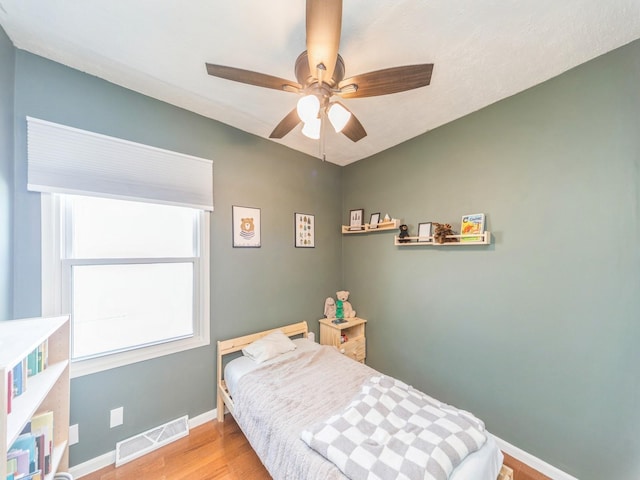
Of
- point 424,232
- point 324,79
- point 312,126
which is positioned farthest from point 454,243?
point 324,79

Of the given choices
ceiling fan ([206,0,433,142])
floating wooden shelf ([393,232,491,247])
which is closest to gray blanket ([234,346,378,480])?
floating wooden shelf ([393,232,491,247])

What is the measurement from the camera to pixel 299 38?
1.30 meters

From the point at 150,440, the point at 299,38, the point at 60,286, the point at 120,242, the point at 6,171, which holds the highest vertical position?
the point at 299,38

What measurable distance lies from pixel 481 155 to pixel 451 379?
195 cm

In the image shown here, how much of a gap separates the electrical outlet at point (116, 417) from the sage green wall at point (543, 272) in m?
2.42

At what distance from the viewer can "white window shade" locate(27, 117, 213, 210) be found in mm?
1434

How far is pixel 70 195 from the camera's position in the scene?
1.55m

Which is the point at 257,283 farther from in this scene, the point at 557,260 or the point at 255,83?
the point at 557,260

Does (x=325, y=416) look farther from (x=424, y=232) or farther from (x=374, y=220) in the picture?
(x=374, y=220)

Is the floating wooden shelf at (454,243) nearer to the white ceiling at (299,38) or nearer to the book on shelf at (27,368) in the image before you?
the white ceiling at (299,38)

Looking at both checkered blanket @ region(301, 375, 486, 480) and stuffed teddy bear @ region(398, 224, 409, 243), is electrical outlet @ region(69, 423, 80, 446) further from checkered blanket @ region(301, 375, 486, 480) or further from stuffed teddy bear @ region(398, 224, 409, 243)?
stuffed teddy bear @ region(398, 224, 409, 243)

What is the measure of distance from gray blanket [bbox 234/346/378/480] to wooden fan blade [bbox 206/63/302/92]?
6.17ft

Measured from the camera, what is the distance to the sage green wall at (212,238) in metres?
1.43

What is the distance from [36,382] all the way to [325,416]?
57.2 inches
